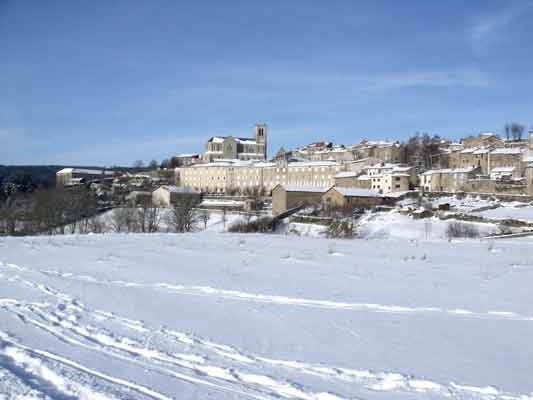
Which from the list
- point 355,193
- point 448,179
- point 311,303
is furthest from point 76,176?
point 311,303

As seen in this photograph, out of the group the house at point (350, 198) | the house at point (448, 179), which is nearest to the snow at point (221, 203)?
the house at point (350, 198)

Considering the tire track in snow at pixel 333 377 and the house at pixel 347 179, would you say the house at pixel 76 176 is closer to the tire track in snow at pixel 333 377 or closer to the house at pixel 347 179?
the house at pixel 347 179

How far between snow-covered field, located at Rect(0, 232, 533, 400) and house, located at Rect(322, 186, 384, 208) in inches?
1879

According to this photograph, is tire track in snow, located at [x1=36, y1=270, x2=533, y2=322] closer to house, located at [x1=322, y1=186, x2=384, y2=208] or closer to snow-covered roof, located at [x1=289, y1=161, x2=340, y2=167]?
house, located at [x1=322, y1=186, x2=384, y2=208]

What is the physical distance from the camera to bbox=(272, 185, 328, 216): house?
63.4 metres

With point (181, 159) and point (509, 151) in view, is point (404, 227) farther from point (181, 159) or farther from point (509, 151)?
point (181, 159)

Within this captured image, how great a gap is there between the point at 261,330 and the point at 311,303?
191 centimetres

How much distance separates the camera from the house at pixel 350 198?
200 feet

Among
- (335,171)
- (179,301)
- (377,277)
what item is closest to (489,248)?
(377,277)

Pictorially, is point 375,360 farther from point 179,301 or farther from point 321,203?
point 321,203

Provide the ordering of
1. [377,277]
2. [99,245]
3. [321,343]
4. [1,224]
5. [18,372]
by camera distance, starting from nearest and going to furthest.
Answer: [18,372] < [321,343] < [377,277] < [99,245] < [1,224]

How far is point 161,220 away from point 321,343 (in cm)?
4875

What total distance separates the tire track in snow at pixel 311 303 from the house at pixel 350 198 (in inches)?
2016

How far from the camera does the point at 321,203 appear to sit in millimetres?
64125
